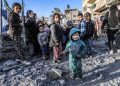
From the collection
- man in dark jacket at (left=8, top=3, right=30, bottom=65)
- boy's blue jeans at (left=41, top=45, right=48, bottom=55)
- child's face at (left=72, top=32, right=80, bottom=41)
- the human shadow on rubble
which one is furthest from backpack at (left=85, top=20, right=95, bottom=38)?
child's face at (left=72, top=32, right=80, bottom=41)

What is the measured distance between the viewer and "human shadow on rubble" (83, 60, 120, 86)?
738 centimetres

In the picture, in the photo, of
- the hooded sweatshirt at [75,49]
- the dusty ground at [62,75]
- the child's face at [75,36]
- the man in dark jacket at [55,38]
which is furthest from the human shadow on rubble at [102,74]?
the man in dark jacket at [55,38]

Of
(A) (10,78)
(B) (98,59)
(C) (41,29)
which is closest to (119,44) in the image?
(B) (98,59)

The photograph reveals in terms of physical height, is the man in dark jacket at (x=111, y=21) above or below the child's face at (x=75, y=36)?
above

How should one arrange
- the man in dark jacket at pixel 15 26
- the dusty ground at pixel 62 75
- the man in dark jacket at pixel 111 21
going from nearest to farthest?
the dusty ground at pixel 62 75, the man in dark jacket at pixel 15 26, the man in dark jacket at pixel 111 21

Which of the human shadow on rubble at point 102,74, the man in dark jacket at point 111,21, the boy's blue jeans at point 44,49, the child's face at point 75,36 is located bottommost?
the human shadow on rubble at point 102,74

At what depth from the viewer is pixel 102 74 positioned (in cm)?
782

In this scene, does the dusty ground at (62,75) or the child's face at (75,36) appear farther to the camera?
the child's face at (75,36)

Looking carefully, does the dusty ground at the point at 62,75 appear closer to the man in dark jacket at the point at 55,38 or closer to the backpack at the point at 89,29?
the man in dark jacket at the point at 55,38

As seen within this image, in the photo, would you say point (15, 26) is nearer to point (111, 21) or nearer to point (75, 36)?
point (75, 36)

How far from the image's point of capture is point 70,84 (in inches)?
286

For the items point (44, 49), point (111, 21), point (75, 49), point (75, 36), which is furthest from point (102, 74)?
point (111, 21)

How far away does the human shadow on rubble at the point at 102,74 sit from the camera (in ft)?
24.2

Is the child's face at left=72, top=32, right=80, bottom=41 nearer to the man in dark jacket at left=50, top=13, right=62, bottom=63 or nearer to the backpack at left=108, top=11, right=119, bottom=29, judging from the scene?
the man in dark jacket at left=50, top=13, right=62, bottom=63
